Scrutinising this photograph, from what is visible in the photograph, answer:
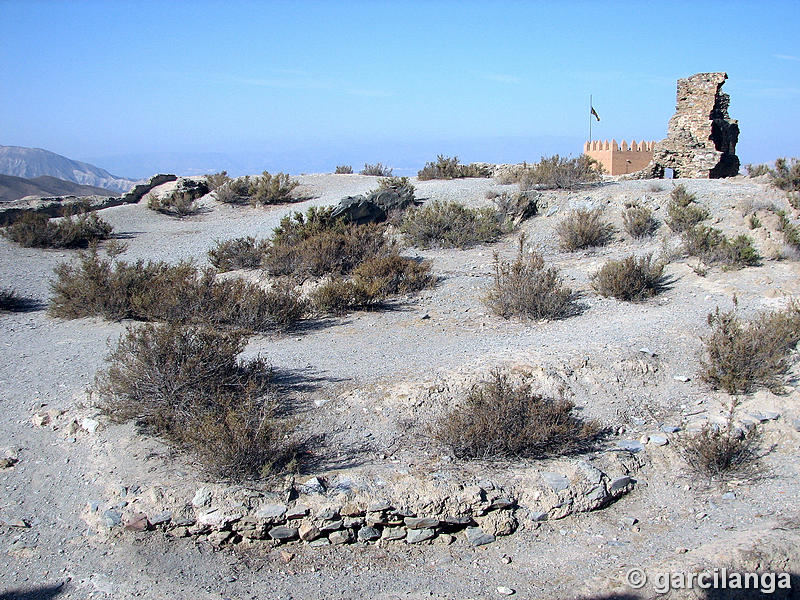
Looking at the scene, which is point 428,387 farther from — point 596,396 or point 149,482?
point 149,482

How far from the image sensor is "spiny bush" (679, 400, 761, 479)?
4984 millimetres

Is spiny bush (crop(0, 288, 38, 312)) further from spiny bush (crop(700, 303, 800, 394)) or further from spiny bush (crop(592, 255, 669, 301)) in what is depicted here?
spiny bush (crop(700, 303, 800, 394))

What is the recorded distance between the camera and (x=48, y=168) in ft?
255

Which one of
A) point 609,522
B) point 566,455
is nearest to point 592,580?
point 609,522

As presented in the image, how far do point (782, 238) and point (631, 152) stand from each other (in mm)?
19597

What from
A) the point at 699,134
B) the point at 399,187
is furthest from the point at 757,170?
the point at 399,187

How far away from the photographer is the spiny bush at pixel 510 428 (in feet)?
16.4

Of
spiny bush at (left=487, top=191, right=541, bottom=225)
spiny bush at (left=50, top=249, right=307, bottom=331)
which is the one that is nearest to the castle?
spiny bush at (left=487, top=191, right=541, bottom=225)

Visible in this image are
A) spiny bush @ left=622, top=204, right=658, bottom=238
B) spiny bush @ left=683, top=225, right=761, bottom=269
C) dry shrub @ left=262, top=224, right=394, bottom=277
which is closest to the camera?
spiny bush @ left=683, top=225, right=761, bottom=269

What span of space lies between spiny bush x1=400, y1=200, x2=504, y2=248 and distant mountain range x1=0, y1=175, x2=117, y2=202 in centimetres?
3580

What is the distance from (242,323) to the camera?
8.11m

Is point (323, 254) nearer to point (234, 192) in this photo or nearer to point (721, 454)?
point (721, 454)

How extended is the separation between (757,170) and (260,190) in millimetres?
14748

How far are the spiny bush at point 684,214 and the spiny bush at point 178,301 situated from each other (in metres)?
7.61
